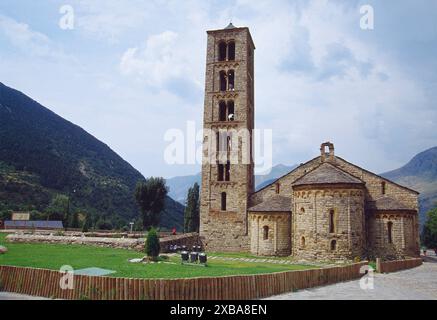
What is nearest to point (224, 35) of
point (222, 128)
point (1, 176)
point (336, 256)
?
point (222, 128)

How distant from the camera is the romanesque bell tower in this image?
37438mm

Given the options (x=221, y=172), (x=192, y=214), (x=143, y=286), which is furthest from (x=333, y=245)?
(x=192, y=214)

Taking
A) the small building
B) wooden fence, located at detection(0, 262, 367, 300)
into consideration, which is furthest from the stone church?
the small building

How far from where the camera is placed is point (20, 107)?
124 m

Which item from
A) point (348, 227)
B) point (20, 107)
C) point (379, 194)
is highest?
point (20, 107)

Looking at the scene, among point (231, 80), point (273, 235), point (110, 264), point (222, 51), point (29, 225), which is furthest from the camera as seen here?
point (29, 225)

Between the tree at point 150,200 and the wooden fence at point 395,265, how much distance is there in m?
36.8

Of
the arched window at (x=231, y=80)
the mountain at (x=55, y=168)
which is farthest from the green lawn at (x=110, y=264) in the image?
the mountain at (x=55, y=168)

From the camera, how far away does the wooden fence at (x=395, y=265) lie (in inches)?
971

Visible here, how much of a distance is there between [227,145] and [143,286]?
25.7 meters

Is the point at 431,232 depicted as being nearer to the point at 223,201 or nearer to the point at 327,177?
the point at 327,177

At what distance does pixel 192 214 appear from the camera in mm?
56719
